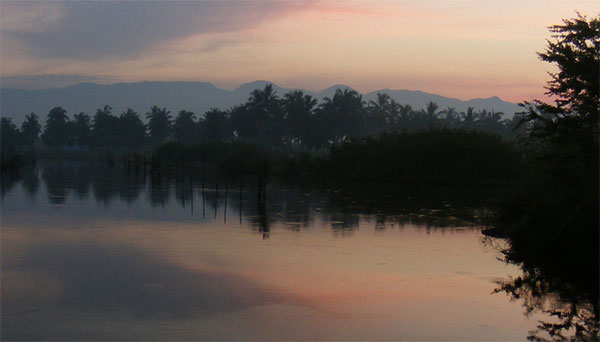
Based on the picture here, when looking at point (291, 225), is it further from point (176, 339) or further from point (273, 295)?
point (176, 339)

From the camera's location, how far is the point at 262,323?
1303cm

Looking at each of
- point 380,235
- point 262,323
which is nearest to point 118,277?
point 262,323

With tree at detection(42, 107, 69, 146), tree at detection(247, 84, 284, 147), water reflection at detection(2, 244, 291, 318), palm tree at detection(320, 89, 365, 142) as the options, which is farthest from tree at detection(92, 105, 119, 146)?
water reflection at detection(2, 244, 291, 318)

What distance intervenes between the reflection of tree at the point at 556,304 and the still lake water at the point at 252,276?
1.13 feet

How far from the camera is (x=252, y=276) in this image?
1733 centimetres

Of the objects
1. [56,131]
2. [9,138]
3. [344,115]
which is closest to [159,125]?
[56,131]

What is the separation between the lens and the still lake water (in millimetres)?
12797

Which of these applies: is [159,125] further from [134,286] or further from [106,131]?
[134,286]

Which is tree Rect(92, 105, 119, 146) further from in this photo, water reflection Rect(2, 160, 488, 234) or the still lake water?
the still lake water

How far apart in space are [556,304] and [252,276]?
7.08m

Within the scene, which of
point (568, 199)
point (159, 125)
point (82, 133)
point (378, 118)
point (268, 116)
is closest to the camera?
point (568, 199)

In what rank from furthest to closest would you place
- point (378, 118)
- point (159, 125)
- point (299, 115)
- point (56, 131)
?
point (56, 131) < point (159, 125) < point (378, 118) < point (299, 115)

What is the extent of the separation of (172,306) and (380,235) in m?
12.2

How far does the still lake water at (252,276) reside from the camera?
12.8 meters
